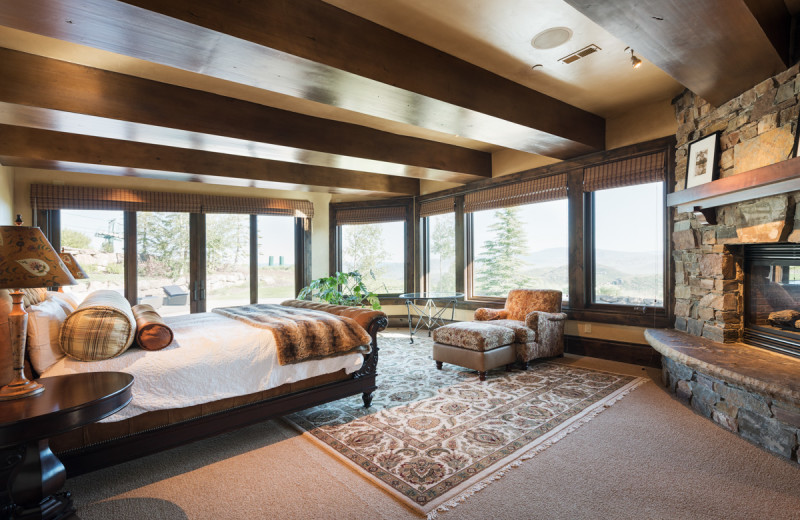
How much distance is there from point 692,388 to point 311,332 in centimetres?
290

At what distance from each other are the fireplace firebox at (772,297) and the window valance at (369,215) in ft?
16.0

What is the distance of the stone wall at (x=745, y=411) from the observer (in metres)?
2.20

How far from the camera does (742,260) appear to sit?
10.4 ft

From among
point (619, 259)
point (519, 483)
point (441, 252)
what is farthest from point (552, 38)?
point (441, 252)

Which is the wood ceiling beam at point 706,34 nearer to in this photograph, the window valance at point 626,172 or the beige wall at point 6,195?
the window valance at point 626,172

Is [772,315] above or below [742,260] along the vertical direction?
below

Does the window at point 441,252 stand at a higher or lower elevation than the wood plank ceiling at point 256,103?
lower

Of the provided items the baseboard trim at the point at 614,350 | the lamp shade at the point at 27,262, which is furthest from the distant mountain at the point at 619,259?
the lamp shade at the point at 27,262

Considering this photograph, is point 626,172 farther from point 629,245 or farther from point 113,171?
point 113,171

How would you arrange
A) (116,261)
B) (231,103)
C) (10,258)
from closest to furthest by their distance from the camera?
(10,258)
(231,103)
(116,261)

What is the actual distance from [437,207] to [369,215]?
127 cm

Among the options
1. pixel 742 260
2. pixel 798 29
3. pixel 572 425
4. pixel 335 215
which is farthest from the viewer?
pixel 335 215

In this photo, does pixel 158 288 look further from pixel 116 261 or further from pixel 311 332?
pixel 311 332

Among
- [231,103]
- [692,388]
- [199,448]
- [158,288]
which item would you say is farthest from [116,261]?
[692,388]
